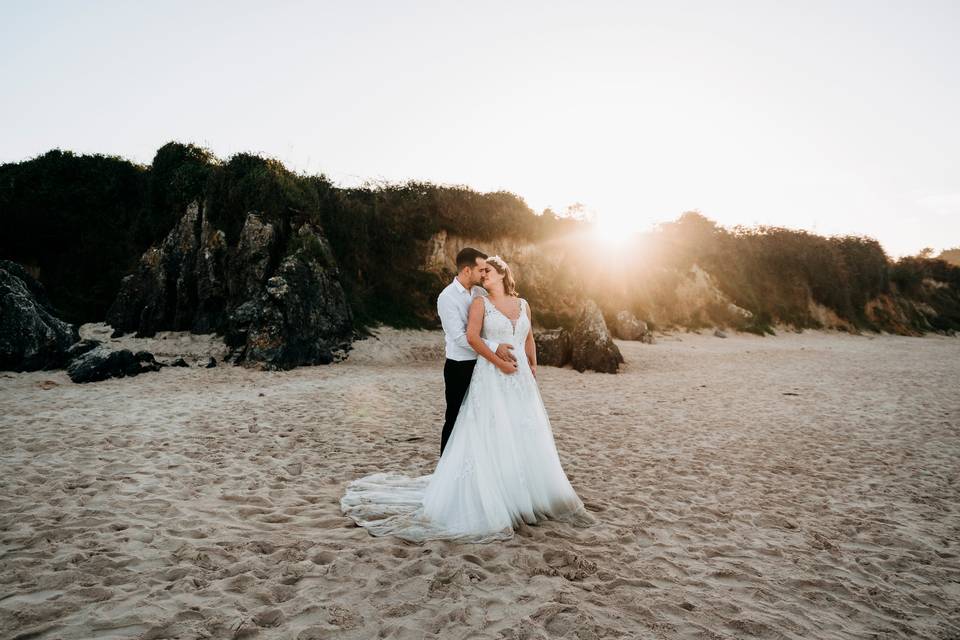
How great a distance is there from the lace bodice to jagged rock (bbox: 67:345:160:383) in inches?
446

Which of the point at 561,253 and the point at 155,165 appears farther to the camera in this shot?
the point at 561,253

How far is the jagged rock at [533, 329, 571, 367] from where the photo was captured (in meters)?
16.2

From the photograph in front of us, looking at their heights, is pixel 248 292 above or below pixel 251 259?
below

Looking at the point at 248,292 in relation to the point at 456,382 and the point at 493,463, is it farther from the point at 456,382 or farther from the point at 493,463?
the point at 493,463

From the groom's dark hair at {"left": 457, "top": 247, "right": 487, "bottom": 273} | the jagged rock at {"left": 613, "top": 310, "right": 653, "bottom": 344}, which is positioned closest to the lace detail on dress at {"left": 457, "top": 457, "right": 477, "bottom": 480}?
the groom's dark hair at {"left": 457, "top": 247, "right": 487, "bottom": 273}

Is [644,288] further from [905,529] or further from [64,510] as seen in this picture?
[64,510]

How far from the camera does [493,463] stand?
4.47 meters

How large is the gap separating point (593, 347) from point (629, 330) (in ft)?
24.6

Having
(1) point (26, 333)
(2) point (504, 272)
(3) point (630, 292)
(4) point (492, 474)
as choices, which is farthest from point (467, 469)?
(3) point (630, 292)

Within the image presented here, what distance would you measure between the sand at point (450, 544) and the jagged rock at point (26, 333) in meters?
3.00

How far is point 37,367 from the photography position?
12148 millimetres

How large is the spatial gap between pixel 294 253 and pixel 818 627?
16.1 metres

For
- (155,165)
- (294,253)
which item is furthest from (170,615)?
(155,165)

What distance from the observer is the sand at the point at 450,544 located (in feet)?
10.1
